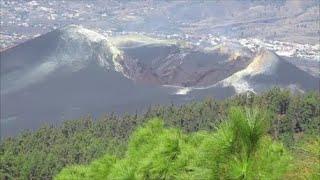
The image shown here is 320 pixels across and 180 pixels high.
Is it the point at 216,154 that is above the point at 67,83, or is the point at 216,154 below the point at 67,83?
above

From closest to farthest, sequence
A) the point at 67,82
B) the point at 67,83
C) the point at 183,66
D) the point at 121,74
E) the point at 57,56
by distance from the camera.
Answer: the point at 67,83 → the point at 67,82 → the point at 121,74 → the point at 183,66 → the point at 57,56

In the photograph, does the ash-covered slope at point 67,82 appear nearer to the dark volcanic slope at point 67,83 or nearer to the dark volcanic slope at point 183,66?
the dark volcanic slope at point 67,83

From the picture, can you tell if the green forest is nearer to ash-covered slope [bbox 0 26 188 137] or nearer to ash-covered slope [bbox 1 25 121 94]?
ash-covered slope [bbox 0 26 188 137]

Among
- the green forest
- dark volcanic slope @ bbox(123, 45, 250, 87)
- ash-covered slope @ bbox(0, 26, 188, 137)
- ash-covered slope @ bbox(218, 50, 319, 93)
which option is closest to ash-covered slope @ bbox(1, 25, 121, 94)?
ash-covered slope @ bbox(0, 26, 188, 137)

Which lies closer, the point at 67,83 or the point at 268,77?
the point at 268,77

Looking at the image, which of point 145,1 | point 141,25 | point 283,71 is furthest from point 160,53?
point 145,1

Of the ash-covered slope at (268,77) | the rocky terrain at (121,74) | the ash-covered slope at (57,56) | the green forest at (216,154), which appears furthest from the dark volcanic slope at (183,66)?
the green forest at (216,154)

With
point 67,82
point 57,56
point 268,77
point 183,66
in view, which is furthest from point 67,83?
point 268,77

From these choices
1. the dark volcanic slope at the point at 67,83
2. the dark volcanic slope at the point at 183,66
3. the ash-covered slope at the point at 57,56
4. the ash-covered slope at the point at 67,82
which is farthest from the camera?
the ash-covered slope at the point at 57,56

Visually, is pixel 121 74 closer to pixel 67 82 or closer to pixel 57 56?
pixel 67 82
